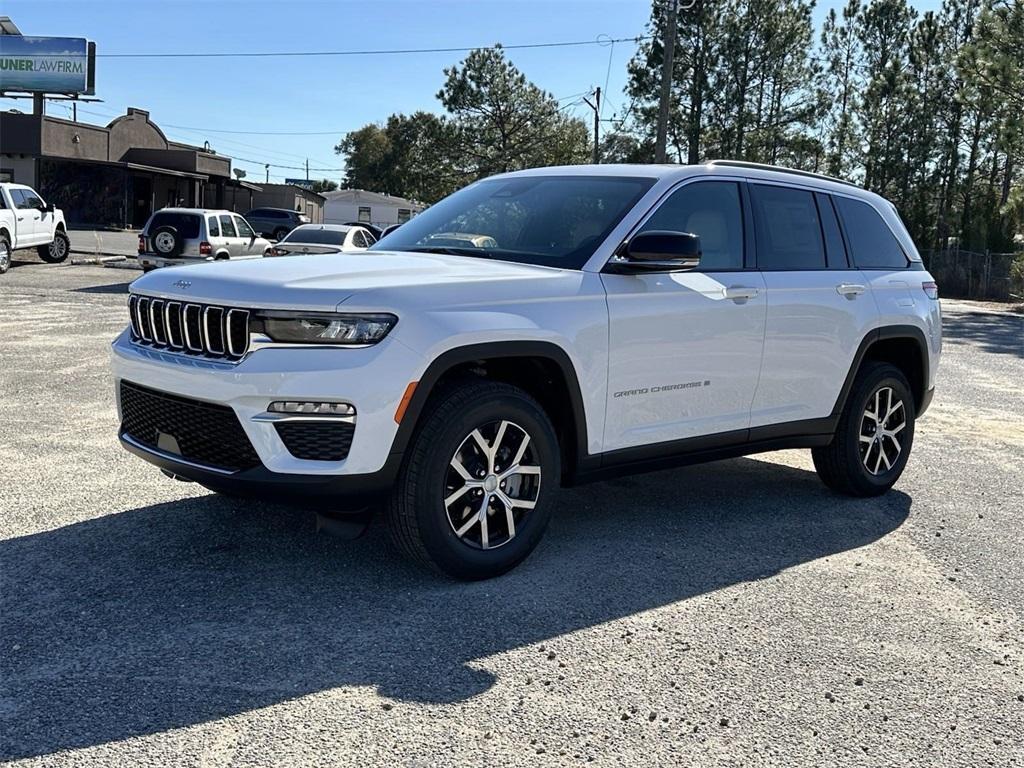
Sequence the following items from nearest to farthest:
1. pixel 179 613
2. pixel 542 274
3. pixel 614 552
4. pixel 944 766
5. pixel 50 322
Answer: pixel 944 766 < pixel 179 613 < pixel 542 274 < pixel 614 552 < pixel 50 322

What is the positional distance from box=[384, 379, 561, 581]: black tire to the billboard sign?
164ft

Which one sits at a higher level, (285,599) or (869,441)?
(869,441)

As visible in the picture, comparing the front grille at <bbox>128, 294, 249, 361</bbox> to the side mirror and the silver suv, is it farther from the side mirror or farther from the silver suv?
the silver suv

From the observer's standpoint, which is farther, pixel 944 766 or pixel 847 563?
pixel 847 563

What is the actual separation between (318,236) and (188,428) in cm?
1467

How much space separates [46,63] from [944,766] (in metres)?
53.1

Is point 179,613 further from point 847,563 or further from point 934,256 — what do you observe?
point 934,256

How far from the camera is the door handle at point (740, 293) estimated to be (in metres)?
5.42

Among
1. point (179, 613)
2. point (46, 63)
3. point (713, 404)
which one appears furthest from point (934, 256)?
point (46, 63)

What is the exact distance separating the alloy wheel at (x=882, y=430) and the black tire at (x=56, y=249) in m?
22.5

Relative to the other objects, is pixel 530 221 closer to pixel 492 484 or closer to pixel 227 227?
pixel 492 484

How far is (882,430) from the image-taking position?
21.5 feet

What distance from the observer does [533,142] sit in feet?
187

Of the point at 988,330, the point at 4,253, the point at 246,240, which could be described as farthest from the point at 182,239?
the point at 988,330
